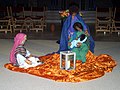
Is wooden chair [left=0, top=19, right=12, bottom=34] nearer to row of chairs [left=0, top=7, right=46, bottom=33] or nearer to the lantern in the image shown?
row of chairs [left=0, top=7, right=46, bottom=33]

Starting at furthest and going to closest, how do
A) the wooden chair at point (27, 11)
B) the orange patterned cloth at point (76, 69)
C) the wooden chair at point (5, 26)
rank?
the wooden chair at point (27, 11)
the wooden chair at point (5, 26)
the orange patterned cloth at point (76, 69)

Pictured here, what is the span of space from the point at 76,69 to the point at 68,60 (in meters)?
0.20

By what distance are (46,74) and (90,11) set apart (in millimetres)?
7073

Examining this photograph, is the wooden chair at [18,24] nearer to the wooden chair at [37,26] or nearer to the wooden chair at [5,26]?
the wooden chair at [5,26]

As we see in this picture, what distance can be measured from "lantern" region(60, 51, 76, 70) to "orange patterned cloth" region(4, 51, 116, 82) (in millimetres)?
85

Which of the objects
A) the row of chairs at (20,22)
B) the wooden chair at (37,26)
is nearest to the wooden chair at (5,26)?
the row of chairs at (20,22)

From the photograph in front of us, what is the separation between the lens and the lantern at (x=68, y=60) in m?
4.11

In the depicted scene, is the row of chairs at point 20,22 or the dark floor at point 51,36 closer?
the dark floor at point 51,36

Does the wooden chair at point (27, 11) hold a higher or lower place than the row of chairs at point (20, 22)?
higher

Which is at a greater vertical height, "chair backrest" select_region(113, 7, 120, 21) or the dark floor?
"chair backrest" select_region(113, 7, 120, 21)

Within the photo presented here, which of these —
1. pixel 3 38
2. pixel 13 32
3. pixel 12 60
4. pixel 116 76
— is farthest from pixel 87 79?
pixel 13 32

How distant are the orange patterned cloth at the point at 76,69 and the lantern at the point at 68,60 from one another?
9cm

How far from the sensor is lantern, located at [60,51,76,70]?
4109mm

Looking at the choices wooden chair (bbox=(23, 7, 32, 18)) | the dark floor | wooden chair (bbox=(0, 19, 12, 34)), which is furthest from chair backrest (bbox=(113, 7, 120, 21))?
wooden chair (bbox=(0, 19, 12, 34))
